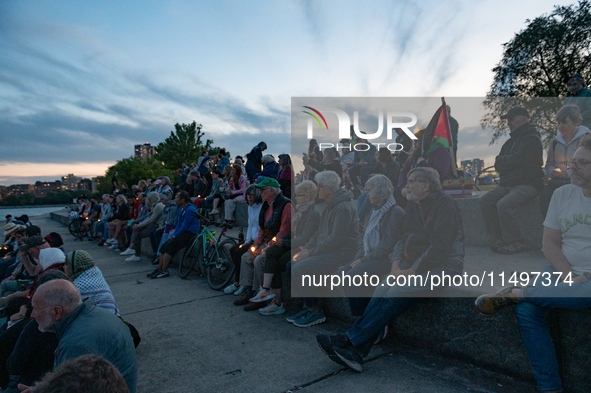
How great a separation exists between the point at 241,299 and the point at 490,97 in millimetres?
26172

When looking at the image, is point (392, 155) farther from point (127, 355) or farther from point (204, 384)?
point (127, 355)

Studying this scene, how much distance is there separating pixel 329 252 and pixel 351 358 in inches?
58.3

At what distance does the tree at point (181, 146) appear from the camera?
5041 centimetres

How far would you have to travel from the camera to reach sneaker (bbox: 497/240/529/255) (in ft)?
14.2

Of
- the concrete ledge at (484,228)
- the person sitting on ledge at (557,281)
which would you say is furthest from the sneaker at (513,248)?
the person sitting on ledge at (557,281)

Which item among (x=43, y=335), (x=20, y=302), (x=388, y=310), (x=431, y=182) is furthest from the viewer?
(x=20, y=302)

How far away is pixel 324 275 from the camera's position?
4164 mm

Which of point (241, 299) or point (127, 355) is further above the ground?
point (127, 355)

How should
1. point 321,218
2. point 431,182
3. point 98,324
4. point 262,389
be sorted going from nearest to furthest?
point 98,324
point 262,389
point 431,182
point 321,218

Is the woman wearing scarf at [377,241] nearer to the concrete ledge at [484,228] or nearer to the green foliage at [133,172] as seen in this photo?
the concrete ledge at [484,228]

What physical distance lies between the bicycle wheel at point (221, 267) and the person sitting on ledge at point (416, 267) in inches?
120

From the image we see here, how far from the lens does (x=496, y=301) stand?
8.08ft

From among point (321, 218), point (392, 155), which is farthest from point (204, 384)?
point (392, 155)

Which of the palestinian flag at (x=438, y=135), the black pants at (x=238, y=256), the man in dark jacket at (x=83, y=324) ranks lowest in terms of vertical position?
the black pants at (x=238, y=256)
